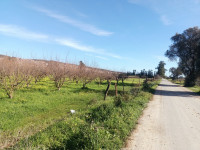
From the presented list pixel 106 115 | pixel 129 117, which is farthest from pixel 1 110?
pixel 129 117

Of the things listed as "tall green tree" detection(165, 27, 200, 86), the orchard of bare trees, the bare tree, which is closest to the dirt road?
the orchard of bare trees

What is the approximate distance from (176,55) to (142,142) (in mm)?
29263

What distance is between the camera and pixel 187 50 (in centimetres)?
2584

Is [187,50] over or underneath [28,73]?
over

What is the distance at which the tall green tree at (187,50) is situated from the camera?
24058 millimetres

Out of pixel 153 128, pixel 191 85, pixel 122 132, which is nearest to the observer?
pixel 122 132

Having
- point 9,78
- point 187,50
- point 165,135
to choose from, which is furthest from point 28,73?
Answer: point 187,50

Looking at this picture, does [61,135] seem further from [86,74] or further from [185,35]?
[185,35]

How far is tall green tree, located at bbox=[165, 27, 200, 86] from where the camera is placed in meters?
24.1

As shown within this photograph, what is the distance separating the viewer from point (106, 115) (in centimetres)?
587

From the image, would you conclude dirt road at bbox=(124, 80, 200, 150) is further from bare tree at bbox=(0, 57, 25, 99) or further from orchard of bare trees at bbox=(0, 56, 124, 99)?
bare tree at bbox=(0, 57, 25, 99)

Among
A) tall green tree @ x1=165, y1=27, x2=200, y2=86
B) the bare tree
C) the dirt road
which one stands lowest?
the dirt road

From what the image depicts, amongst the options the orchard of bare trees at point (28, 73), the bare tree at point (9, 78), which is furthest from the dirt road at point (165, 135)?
the bare tree at point (9, 78)

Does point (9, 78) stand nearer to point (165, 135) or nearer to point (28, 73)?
point (28, 73)
